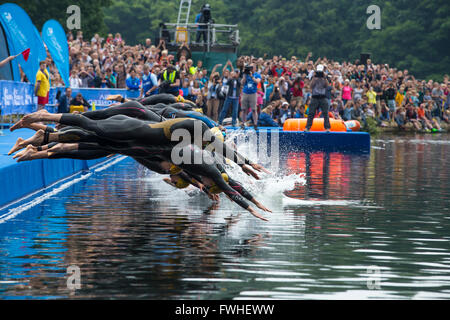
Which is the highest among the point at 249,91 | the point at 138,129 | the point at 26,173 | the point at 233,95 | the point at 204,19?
the point at 204,19

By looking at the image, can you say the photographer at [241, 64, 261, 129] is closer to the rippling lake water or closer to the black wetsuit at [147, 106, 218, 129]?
the rippling lake water

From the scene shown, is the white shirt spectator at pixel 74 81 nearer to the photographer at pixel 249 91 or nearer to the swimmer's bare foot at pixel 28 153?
the photographer at pixel 249 91

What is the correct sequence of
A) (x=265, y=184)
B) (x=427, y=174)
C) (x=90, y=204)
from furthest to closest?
1. (x=427, y=174)
2. (x=265, y=184)
3. (x=90, y=204)

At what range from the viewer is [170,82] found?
25.8 metres

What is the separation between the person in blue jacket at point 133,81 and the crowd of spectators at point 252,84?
35 millimetres

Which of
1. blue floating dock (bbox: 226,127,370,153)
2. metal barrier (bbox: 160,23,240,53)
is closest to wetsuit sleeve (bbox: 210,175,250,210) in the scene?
blue floating dock (bbox: 226,127,370,153)

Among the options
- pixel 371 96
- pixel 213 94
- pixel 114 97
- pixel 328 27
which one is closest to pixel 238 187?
pixel 114 97

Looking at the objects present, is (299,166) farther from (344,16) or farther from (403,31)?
(344,16)

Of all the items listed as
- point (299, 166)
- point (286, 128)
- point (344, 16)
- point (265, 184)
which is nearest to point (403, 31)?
point (344, 16)

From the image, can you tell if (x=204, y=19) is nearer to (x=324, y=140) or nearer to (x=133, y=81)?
(x=133, y=81)

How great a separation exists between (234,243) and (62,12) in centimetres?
5249
